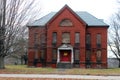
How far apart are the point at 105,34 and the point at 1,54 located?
77.9ft

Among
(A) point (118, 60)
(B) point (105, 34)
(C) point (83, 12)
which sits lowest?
(A) point (118, 60)

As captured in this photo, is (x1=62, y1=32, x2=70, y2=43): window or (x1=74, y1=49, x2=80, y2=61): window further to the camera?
(x1=62, y1=32, x2=70, y2=43): window

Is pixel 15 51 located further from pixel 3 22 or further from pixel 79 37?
pixel 79 37

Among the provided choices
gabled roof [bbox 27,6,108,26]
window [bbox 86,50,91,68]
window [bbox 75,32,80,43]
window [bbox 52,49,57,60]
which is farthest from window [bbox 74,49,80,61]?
gabled roof [bbox 27,6,108,26]

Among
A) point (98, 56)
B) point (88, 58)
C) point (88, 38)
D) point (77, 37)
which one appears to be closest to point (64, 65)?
point (88, 58)

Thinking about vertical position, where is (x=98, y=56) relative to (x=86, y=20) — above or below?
below

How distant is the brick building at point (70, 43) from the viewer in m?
59.4

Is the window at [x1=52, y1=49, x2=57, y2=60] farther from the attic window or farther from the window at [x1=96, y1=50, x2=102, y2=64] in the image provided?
the window at [x1=96, y1=50, x2=102, y2=64]

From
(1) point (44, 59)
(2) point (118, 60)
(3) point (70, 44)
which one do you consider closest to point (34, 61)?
(1) point (44, 59)

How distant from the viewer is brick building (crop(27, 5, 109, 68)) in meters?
59.4

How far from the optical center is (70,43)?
59.7 meters

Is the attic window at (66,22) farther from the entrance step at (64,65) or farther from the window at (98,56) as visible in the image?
the entrance step at (64,65)

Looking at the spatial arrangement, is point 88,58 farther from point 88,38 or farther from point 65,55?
point 65,55

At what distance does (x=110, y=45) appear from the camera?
Answer: 89.1m
